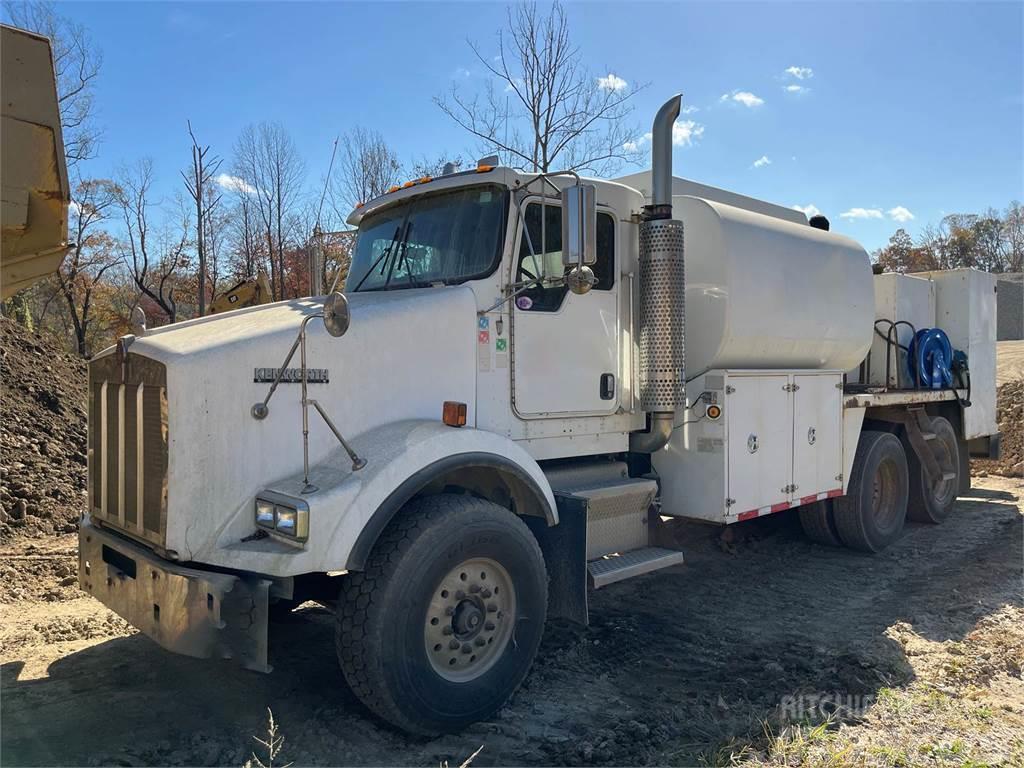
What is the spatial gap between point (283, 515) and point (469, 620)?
1.09 m

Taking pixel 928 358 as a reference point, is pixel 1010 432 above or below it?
below

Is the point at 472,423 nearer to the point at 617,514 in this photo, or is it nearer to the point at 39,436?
the point at 617,514

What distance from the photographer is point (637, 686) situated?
14.0 ft

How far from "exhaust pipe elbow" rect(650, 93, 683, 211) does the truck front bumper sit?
11.4 feet

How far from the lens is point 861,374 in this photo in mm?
8320

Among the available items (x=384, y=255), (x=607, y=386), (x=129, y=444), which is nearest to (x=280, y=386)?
(x=129, y=444)

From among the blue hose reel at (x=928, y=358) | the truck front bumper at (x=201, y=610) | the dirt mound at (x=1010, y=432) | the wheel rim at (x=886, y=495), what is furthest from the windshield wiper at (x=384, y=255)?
the dirt mound at (x=1010, y=432)

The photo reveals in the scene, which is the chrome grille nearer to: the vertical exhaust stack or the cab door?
the cab door

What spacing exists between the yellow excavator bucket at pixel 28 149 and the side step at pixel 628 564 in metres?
3.58

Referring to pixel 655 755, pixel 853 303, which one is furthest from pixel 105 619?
pixel 853 303

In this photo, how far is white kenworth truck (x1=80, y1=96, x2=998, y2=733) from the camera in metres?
3.31

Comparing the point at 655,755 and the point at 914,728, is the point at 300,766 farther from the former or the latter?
the point at 914,728

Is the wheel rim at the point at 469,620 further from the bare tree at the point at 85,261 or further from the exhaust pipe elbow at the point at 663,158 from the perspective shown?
the bare tree at the point at 85,261

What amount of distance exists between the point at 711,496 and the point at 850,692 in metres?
1.54
